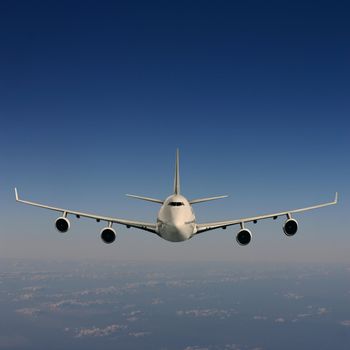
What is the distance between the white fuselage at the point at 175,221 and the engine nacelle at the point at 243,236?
22.0 ft

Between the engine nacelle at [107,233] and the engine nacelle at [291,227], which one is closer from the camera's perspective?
the engine nacelle at [291,227]

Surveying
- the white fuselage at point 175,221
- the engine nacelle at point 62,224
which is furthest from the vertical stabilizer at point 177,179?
the engine nacelle at point 62,224

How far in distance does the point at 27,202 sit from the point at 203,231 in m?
22.4

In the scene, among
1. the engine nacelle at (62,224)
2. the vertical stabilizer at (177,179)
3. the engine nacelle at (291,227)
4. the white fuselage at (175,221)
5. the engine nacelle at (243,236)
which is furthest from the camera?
the vertical stabilizer at (177,179)

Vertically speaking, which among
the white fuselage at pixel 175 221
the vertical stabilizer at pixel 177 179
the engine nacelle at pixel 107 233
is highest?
the vertical stabilizer at pixel 177 179

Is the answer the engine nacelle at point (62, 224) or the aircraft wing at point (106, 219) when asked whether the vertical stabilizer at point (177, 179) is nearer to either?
the aircraft wing at point (106, 219)

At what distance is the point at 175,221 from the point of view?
42000mm

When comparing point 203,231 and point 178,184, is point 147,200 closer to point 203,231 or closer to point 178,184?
point 178,184

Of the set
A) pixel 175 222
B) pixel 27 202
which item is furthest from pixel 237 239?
pixel 27 202

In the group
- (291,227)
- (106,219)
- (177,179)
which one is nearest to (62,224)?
(106,219)

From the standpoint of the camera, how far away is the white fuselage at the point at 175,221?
42219 mm

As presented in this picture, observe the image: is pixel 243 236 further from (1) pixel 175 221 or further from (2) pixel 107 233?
(2) pixel 107 233

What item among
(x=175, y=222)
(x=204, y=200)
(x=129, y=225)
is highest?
(x=204, y=200)

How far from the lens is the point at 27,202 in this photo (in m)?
49.0
